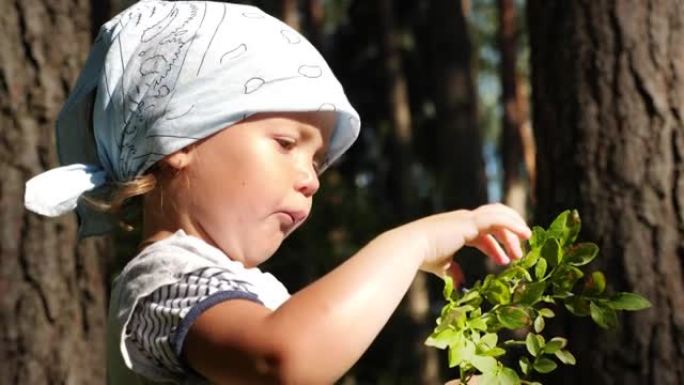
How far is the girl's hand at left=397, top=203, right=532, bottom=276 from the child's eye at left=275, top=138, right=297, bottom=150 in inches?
11.8

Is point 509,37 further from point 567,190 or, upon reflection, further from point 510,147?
point 567,190

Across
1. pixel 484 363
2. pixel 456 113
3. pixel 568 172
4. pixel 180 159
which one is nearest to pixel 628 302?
pixel 484 363

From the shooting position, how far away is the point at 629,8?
426 cm

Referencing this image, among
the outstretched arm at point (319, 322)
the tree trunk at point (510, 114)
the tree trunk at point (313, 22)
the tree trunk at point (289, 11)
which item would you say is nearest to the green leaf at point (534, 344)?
the outstretched arm at point (319, 322)

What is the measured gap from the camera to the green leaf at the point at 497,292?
2193 millimetres

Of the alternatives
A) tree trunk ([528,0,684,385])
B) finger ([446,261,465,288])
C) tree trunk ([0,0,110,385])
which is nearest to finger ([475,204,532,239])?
finger ([446,261,465,288])

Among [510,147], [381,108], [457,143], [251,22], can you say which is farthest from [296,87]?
[381,108]

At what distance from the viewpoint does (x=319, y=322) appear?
1.97 meters

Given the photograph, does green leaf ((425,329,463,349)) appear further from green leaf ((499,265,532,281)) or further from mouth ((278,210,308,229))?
mouth ((278,210,308,229))

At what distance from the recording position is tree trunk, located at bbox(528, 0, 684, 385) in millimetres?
4117

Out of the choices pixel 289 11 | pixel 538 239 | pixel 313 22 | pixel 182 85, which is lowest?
pixel 313 22

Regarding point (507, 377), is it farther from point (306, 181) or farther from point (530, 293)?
point (306, 181)

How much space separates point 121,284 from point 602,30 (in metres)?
2.38

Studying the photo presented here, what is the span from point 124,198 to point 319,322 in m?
0.64
